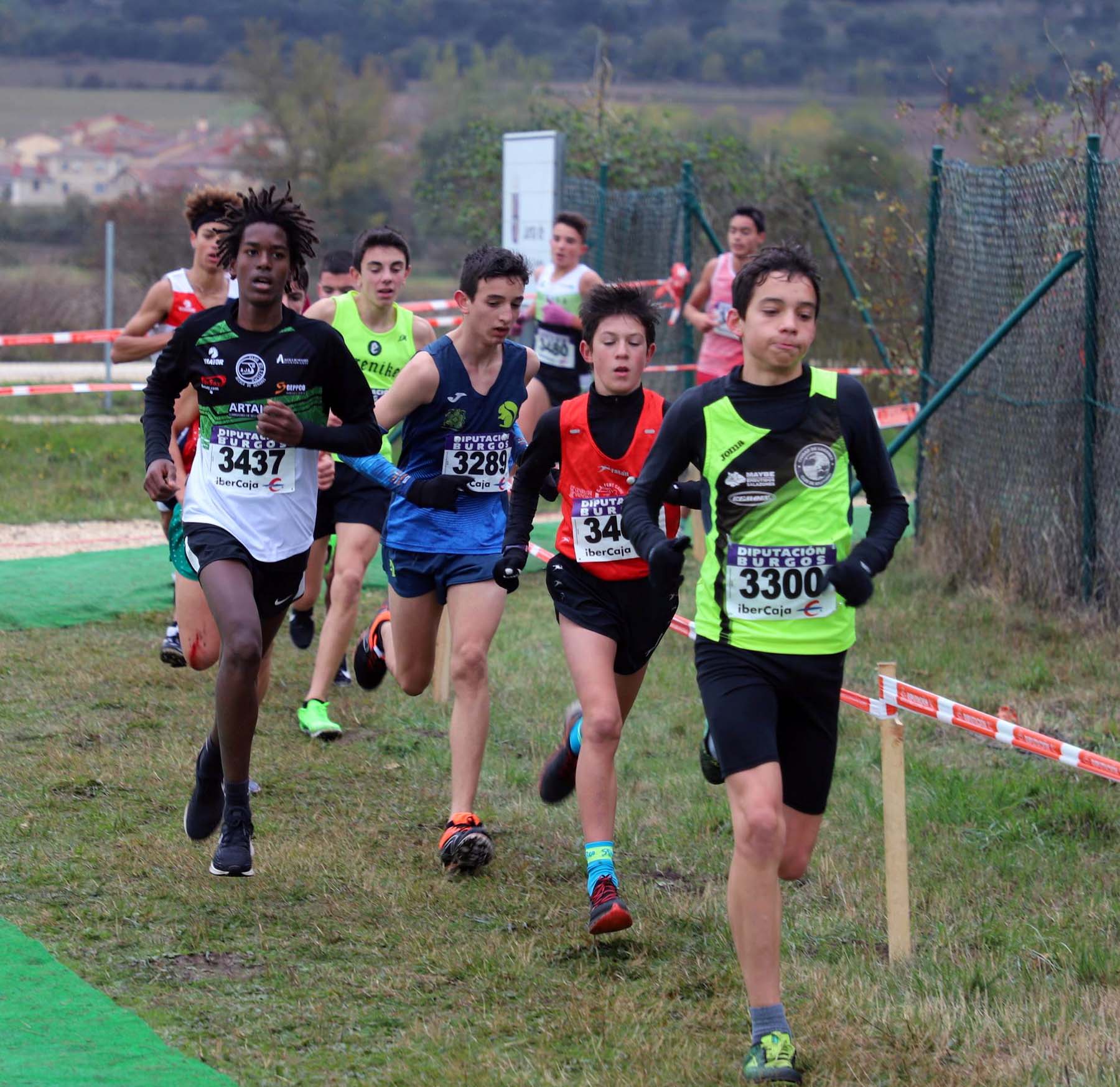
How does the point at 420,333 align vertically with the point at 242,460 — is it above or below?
above

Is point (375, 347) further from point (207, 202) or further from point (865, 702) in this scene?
point (865, 702)

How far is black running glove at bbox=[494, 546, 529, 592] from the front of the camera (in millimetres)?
5527

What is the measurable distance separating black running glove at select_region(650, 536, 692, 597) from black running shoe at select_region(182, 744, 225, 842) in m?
2.16

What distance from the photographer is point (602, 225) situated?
17.3m

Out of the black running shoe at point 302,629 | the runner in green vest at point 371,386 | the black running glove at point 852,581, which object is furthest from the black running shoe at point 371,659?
the black running glove at point 852,581

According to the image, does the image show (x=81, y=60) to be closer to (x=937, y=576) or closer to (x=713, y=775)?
(x=937, y=576)

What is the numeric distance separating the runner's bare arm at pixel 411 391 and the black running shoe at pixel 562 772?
1.26 metres

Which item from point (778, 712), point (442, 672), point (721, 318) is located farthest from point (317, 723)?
point (721, 318)

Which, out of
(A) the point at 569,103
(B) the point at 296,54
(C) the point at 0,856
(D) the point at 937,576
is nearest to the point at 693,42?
(B) the point at 296,54

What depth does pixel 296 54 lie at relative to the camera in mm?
54438

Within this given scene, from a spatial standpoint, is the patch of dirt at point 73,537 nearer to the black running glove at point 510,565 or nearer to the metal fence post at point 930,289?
the metal fence post at point 930,289

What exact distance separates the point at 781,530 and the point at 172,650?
16.8 feet

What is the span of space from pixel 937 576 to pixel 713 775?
6435 millimetres

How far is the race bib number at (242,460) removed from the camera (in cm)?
562
